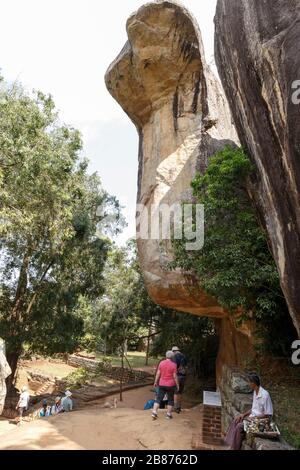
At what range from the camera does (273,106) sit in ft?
19.4

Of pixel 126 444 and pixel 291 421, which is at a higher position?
pixel 291 421

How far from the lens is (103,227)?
63.2 ft

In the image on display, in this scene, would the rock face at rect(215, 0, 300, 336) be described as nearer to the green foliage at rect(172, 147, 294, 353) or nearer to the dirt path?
the green foliage at rect(172, 147, 294, 353)

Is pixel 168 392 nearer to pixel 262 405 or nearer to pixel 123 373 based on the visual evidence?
pixel 262 405

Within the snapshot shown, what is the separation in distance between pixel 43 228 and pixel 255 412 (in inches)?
429

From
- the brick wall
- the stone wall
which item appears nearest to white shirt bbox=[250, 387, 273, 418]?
the brick wall

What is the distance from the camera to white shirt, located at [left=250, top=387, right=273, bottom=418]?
17.1ft

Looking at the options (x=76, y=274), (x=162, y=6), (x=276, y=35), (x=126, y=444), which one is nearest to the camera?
(x=276, y=35)

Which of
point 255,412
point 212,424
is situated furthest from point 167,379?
point 255,412

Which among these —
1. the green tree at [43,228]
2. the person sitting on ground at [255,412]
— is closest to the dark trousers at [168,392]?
the person sitting on ground at [255,412]

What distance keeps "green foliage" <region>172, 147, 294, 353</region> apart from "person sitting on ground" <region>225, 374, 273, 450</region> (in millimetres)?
2606

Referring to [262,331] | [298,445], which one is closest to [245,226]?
[262,331]
